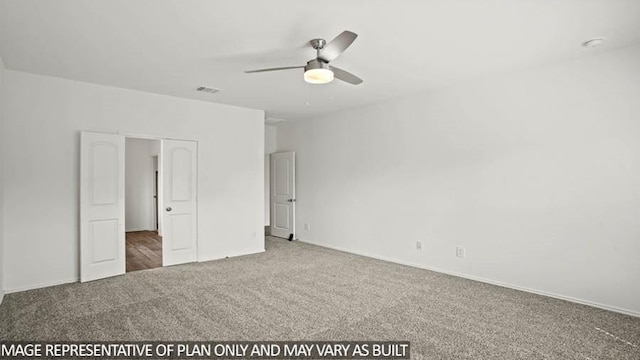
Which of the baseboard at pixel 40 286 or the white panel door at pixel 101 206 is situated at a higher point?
the white panel door at pixel 101 206

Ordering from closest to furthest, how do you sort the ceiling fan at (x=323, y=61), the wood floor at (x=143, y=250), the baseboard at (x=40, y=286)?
1. the ceiling fan at (x=323, y=61)
2. the baseboard at (x=40, y=286)
3. the wood floor at (x=143, y=250)

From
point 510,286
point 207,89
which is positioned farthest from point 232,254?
point 510,286

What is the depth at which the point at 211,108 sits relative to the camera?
5.50m

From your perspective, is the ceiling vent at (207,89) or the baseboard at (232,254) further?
the baseboard at (232,254)

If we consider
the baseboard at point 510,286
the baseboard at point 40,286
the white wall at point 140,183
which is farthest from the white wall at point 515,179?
the white wall at point 140,183

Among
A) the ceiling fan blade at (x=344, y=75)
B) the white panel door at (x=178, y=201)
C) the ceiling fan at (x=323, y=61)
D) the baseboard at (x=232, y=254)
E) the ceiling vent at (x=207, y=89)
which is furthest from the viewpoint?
the baseboard at (x=232, y=254)

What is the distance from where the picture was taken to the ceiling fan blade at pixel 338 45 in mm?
2490

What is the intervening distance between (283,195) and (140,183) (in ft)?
12.9

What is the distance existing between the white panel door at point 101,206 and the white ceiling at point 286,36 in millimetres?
870

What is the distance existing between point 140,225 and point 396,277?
22.5ft

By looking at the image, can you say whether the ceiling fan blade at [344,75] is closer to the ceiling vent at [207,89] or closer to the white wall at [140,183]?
the ceiling vent at [207,89]

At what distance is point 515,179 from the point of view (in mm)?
4004

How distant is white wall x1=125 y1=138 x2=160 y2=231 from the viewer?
8.39m

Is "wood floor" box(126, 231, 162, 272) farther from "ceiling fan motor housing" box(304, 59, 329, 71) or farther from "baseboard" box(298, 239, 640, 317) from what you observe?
"ceiling fan motor housing" box(304, 59, 329, 71)
